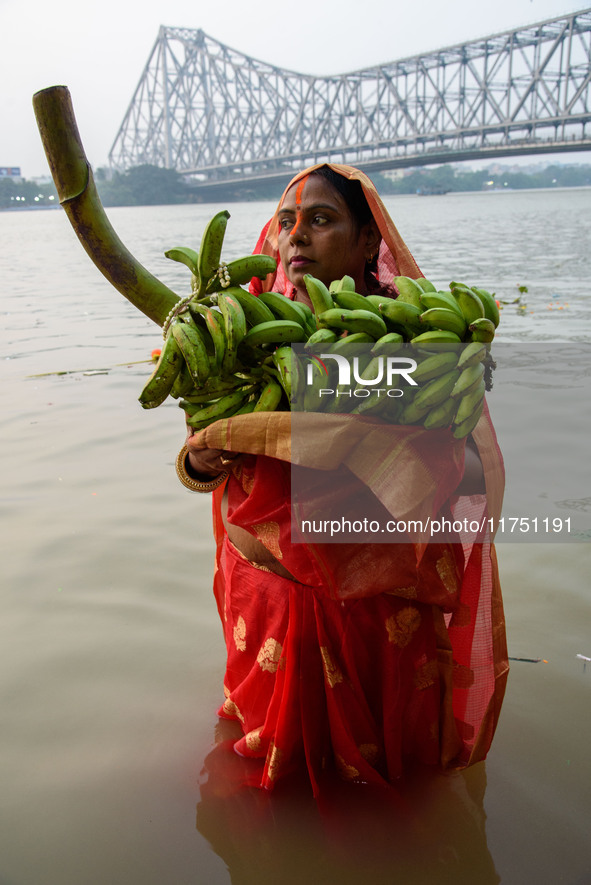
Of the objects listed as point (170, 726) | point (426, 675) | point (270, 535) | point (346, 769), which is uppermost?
point (270, 535)

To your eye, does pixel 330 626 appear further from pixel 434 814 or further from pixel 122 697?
pixel 122 697

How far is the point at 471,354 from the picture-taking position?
1066mm

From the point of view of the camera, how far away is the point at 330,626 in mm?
1464

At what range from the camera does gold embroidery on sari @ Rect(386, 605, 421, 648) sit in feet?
4.81

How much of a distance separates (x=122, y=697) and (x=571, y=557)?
1645mm

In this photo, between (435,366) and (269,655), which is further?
(269,655)

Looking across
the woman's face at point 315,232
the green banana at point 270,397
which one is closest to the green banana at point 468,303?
the green banana at point 270,397

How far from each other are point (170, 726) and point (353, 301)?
4.09 ft

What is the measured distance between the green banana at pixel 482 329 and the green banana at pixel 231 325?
1.15 ft

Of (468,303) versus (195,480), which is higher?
(468,303)

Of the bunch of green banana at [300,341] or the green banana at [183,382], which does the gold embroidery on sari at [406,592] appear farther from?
the green banana at [183,382]

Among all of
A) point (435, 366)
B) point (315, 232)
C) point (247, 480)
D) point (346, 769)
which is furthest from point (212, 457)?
point (346, 769)

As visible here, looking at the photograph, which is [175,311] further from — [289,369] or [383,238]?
[383,238]

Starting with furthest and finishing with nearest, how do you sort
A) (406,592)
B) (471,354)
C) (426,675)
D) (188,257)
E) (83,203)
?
(426,675) → (406,592) → (188,257) → (83,203) → (471,354)
